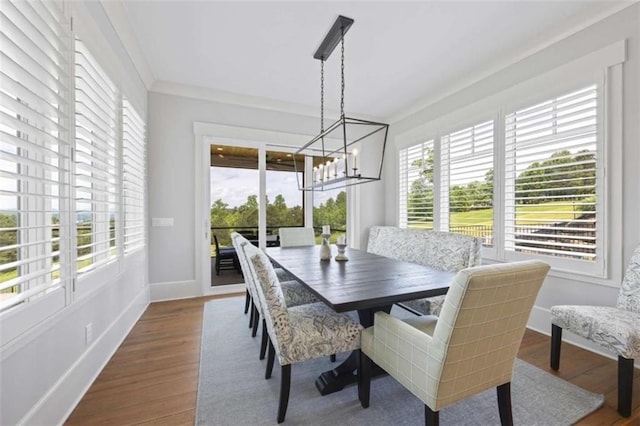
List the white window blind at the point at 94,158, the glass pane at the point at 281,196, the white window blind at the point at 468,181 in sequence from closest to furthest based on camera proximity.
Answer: the white window blind at the point at 94,158, the white window blind at the point at 468,181, the glass pane at the point at 281,196

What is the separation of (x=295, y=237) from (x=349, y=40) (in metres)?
2.34

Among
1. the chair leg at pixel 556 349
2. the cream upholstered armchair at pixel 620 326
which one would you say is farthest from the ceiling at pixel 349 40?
the chair leg at pixel 556 349

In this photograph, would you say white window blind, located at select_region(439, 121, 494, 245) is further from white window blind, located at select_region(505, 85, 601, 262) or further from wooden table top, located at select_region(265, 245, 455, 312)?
wooden table top, located at select_region(265, 245, 455, 312)

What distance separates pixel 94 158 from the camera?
1883 millimetres

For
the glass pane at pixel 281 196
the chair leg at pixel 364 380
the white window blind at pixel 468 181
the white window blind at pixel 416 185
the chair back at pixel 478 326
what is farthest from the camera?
the glass pane at pixel 281 196

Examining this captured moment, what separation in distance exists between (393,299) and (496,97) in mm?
2798

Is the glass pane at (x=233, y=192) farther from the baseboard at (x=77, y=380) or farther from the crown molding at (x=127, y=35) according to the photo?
the baseboard at (x=77, y=380)

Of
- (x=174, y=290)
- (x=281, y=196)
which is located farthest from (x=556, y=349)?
(x=174, y=290)

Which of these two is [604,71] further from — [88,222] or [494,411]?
[88,222]

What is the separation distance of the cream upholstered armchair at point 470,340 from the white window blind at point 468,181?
6.85 feet

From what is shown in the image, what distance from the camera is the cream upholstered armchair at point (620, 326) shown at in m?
1.56

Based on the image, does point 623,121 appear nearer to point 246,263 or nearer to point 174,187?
point 246,263

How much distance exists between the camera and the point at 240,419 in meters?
1.52

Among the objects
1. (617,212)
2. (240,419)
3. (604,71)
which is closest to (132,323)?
(240,419)
